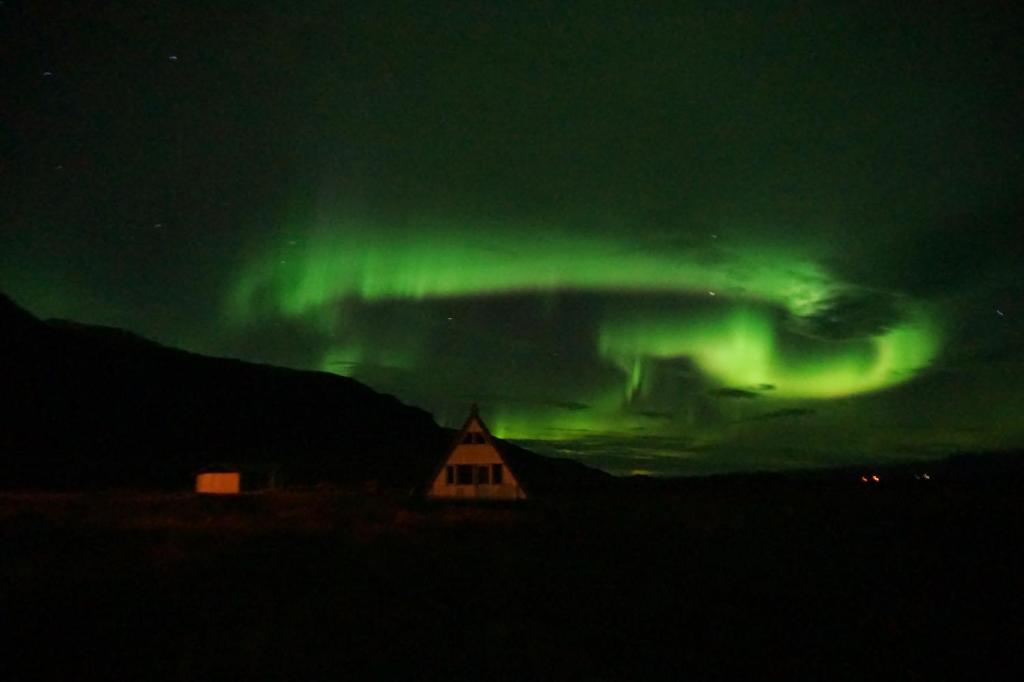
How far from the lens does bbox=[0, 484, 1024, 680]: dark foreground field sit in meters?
8.45

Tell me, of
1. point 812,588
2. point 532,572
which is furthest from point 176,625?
point 812,588

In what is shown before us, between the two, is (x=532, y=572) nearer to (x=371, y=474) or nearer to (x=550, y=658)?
(x=550, y=658)

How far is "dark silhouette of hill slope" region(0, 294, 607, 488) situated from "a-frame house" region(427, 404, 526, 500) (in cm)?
3405

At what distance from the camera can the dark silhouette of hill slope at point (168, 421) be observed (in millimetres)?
82500

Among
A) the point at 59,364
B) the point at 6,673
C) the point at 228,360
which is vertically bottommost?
the point at 6,673

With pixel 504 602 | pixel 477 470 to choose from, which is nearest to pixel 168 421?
pixel 477 470

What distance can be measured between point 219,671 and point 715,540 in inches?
613

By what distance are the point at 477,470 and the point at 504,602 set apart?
27.6 meters

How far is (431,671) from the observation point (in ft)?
26.4

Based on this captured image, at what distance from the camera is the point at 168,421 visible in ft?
386

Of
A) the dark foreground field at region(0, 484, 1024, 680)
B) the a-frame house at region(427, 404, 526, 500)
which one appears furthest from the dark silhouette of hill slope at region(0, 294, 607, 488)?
the dark foreground field at region(0, 484, 1024, 680)

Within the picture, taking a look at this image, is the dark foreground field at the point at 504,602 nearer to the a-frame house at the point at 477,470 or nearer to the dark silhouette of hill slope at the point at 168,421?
the a-frame house at the point at 477,470

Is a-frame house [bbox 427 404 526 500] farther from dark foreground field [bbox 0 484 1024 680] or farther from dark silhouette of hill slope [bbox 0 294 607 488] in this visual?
dark silhouette of hill slope [bbox 0 294 607 488]

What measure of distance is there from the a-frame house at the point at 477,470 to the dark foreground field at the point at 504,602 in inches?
586
